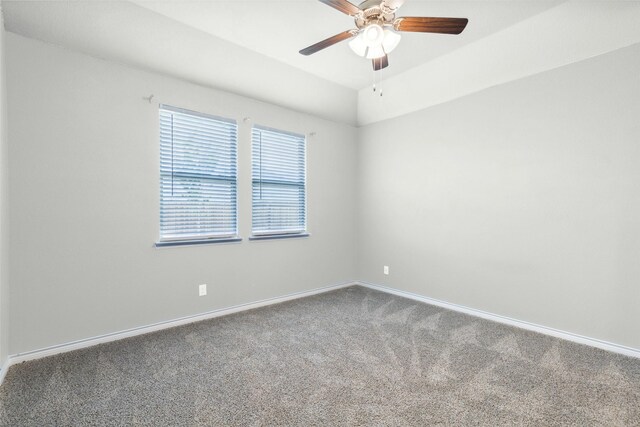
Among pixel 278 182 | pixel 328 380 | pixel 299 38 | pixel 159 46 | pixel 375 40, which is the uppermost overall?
pixel 299 38

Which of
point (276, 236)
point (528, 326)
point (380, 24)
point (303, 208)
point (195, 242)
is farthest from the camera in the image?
point (303, 208)

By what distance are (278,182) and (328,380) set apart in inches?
93.7

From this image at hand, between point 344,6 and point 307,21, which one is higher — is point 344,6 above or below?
below

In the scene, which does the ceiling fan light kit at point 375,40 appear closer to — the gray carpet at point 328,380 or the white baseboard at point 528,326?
the gray carpet at point 328,380

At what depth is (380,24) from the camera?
80.0 inches

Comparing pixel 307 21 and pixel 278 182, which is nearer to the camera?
pixel 307 21

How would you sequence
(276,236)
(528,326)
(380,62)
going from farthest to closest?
(276,236)
(528,326)
(380,62)

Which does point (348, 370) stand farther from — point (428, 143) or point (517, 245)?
point (428, 143)

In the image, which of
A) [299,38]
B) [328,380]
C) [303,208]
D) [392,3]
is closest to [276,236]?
[303,208]

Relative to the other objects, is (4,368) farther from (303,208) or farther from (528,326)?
(528,326)

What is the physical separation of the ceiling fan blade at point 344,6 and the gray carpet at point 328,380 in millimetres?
2425

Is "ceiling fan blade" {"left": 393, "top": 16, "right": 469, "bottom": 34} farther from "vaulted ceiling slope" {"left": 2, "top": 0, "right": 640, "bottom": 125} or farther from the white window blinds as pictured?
the white window blinds

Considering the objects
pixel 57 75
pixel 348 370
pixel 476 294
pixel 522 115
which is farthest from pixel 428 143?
pixel 57 75

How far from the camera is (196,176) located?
10.3ft
